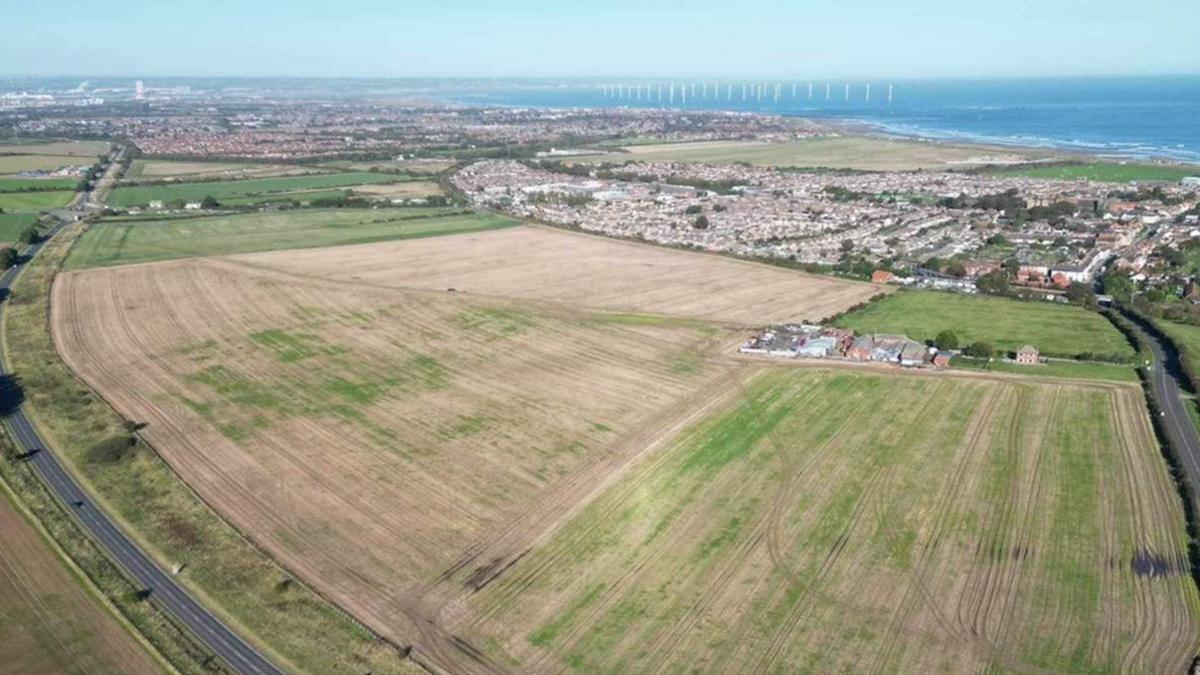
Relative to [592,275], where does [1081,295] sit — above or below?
above

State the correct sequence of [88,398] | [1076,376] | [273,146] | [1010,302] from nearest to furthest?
[88,398] < [1076,376] < [1010,302] < [273,146]

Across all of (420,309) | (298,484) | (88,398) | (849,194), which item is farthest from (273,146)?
(298,484)

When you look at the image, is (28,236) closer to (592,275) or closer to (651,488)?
(592,275)

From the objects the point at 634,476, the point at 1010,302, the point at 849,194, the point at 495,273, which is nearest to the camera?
the point at 634,476

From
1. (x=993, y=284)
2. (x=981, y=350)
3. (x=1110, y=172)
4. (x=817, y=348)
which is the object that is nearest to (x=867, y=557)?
(x=817, y=348)

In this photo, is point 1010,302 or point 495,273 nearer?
point 1010,302

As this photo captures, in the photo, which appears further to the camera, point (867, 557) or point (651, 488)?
point (651, 488)

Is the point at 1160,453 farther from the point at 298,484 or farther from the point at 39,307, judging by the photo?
the point at 39,307
